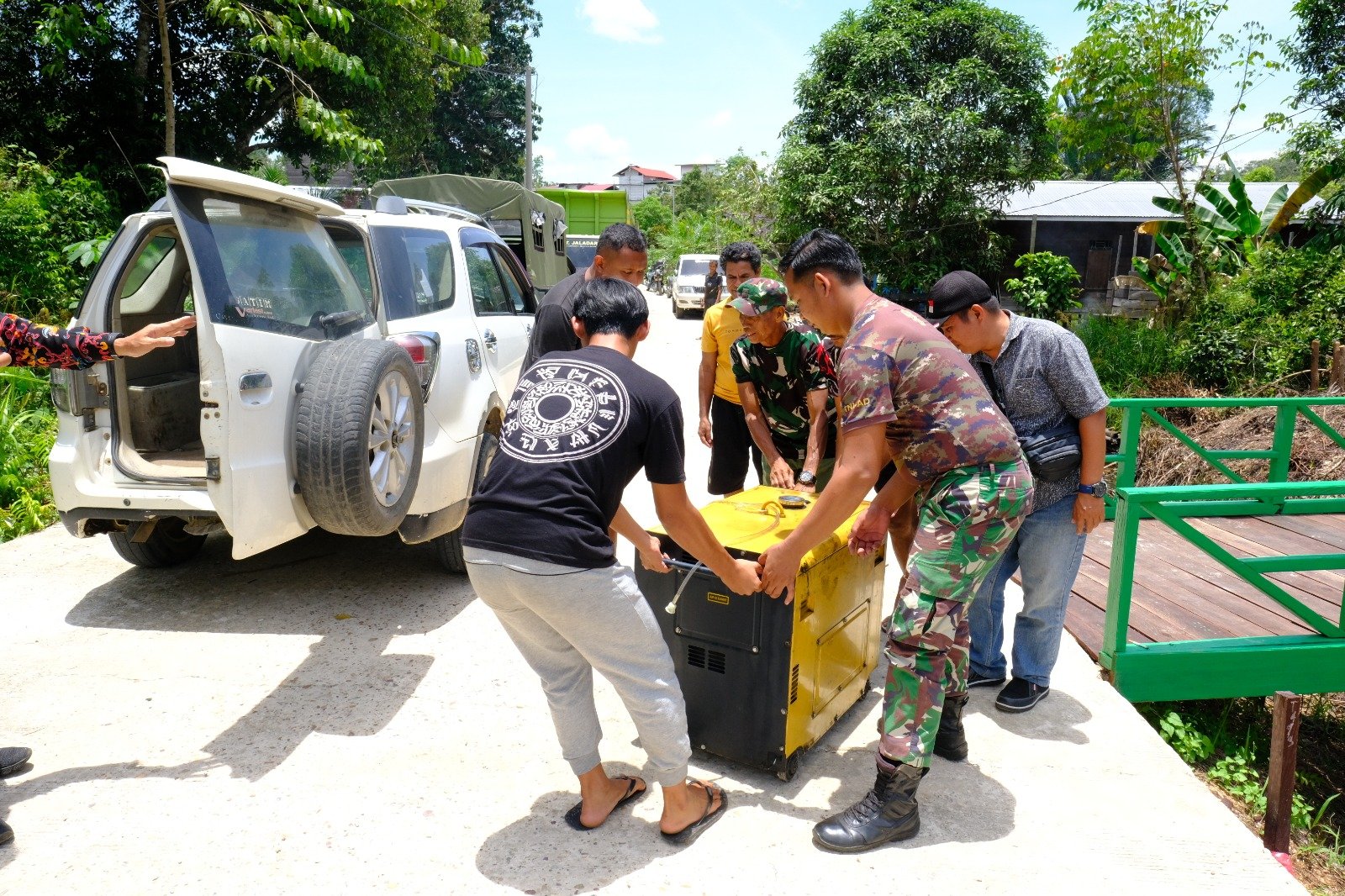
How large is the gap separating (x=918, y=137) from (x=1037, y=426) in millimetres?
17106

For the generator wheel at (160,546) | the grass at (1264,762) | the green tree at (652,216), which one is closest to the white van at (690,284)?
the grass at (1264,762)

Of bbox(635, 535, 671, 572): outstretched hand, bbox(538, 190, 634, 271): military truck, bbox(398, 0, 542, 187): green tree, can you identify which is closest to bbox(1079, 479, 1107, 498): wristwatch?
bbox(635, 535, 671, 572): outstretched hand

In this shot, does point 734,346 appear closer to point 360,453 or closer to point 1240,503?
point 360,453

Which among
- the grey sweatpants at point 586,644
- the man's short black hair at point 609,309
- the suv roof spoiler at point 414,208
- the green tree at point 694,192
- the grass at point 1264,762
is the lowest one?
the grass at point 1264,762

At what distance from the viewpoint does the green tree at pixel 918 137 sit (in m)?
19.5

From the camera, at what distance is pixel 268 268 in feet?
13.7

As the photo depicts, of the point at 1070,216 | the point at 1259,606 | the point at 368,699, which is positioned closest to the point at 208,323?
the point at 368,699

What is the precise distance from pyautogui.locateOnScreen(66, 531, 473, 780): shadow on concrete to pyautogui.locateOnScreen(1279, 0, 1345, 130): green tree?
1520 cm

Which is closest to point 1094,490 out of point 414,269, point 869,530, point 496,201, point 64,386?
point 869,530

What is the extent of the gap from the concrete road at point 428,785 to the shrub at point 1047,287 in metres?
13.7

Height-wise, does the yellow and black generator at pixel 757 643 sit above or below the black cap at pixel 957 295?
below

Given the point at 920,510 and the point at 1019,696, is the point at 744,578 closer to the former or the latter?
the point at 920,510

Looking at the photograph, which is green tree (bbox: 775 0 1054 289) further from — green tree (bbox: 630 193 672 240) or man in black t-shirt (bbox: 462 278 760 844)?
green tree (bbox: 630 193 672 240)

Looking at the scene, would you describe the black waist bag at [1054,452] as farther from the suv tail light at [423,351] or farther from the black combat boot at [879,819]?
the suv tail light at [423,351]
